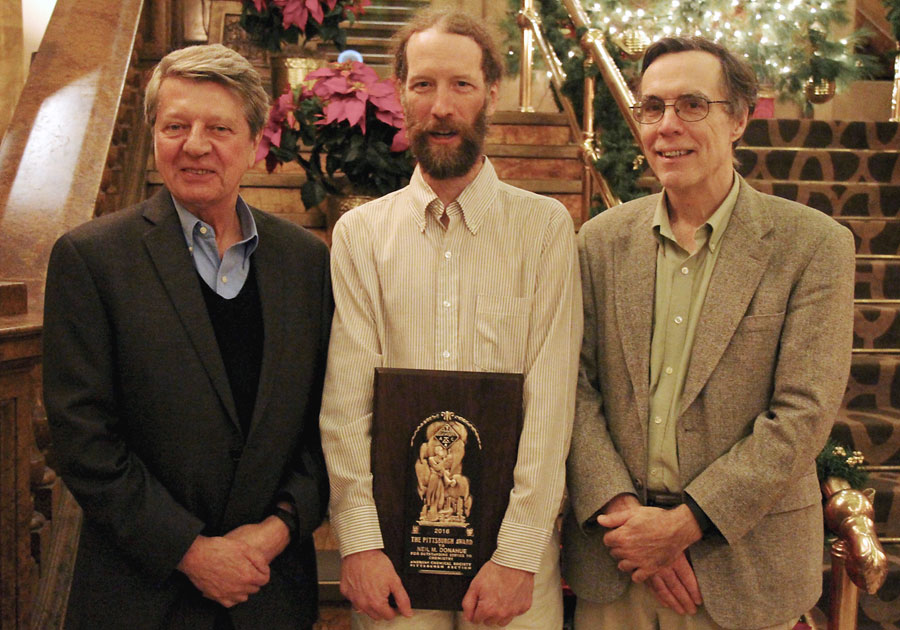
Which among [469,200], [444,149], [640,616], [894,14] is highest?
[894,14]

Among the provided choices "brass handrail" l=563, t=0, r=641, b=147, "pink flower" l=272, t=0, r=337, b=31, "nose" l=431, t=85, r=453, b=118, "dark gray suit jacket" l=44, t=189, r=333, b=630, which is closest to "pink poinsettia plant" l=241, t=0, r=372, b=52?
"pink flower" l=272, t=0, r=337, b=31

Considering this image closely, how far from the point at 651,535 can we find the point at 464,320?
56 cm

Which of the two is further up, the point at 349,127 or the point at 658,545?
the point at 349,127

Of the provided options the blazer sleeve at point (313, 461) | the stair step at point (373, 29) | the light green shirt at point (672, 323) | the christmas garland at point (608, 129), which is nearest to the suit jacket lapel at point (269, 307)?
the blazer sleeve at point (313, 461)

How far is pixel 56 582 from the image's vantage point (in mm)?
2359

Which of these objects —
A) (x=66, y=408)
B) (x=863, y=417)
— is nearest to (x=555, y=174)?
(x=863, y=417)

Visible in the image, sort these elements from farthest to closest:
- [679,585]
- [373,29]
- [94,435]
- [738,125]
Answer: [373,29]
[738,125]
[679,585]
[94,435]

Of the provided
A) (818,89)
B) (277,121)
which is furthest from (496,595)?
(818,89)

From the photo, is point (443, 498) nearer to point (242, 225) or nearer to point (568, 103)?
point (242, 225)

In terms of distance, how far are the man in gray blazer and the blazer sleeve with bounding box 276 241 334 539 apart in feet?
1.73

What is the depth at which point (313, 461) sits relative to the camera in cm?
A: 187

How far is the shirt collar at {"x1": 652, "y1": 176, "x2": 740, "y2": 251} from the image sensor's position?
190 centimetres

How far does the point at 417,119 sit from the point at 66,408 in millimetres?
891

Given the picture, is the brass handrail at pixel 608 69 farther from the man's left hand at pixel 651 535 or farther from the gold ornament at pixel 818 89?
the gold ornament at pixel 818 89
